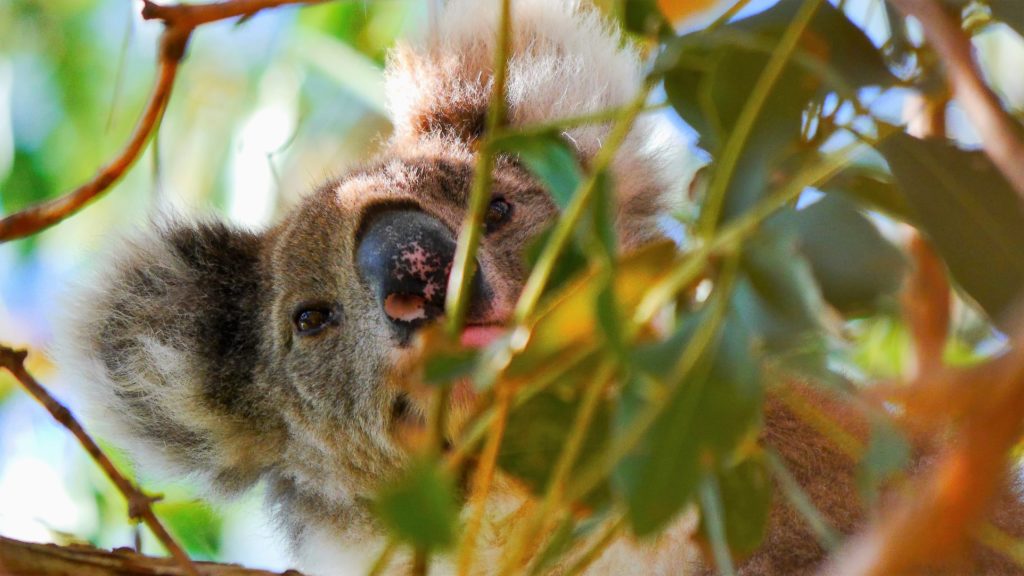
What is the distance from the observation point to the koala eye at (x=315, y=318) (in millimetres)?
2197

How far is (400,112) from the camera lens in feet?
8.82

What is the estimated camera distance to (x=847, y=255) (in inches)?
33.8

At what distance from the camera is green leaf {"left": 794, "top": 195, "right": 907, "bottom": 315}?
0.84 metres

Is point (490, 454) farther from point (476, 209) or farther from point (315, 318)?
point (315, 318)

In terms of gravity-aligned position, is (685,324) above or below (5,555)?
above

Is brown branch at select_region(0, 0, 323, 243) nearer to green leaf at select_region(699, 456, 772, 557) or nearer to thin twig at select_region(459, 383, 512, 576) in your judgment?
thin twig at select_region(459, 383, 512, 576)

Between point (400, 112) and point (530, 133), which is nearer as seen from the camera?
point (530, 133)

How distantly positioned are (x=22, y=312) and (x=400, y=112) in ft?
4.52

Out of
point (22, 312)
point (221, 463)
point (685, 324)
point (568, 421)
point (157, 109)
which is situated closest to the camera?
point (685, 324)

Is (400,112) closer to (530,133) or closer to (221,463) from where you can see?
(221,463)

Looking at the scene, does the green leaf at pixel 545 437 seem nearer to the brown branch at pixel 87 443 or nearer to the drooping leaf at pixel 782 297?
the drooping leaf at pixel 782 297

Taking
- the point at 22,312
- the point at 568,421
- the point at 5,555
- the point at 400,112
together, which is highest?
the point at 568,421

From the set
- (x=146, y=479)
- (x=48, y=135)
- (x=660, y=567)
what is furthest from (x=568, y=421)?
(x=48, y=135)

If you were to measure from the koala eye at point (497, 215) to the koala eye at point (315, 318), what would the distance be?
1.16 feet
